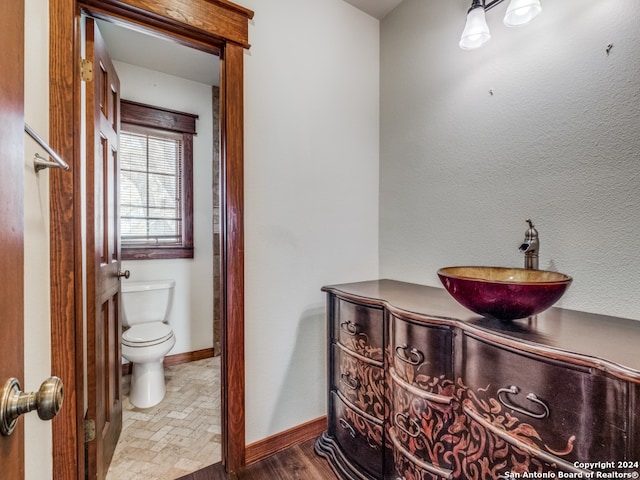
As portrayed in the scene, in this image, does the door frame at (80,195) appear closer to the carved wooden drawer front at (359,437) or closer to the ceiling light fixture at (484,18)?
the carved wooden drawer front at (359,437)

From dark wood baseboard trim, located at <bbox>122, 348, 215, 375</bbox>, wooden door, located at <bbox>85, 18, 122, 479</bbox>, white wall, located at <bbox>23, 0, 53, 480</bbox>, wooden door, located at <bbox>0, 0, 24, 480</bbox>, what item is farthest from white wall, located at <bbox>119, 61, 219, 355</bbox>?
wooden door, located at <bbox>0, 0, 24, 480</bbox>

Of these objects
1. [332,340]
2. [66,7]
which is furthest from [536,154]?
[66,7]

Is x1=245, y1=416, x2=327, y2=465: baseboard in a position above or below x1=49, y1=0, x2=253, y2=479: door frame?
below

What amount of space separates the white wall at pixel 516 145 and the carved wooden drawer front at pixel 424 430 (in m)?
0.70

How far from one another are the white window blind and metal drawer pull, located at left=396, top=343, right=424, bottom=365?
2353 millimetres

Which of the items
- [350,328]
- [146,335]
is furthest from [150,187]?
[350,328]

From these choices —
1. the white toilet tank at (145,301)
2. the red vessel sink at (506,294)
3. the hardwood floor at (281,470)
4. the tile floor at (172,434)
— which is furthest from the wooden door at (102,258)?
the red vessel sink at (506,294)

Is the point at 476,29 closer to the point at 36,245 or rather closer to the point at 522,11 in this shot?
the point at 522,11

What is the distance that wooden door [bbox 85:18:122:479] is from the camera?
1.30 m

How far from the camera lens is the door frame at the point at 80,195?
111cm

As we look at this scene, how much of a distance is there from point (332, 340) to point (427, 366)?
625 millimetres

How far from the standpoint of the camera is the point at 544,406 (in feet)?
2.55

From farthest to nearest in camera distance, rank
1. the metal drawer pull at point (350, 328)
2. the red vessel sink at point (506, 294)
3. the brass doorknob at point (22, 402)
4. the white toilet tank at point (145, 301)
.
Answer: the white toilet tank at point (145, 301), the metal drawer pull at point (350, 328), the red vessel sink at point (506, 294), the brass doorknob at point (22, 402)

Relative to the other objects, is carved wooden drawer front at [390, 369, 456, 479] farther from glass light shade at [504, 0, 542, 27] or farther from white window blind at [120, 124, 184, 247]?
white window blind at [120, 124, 184, 247]
